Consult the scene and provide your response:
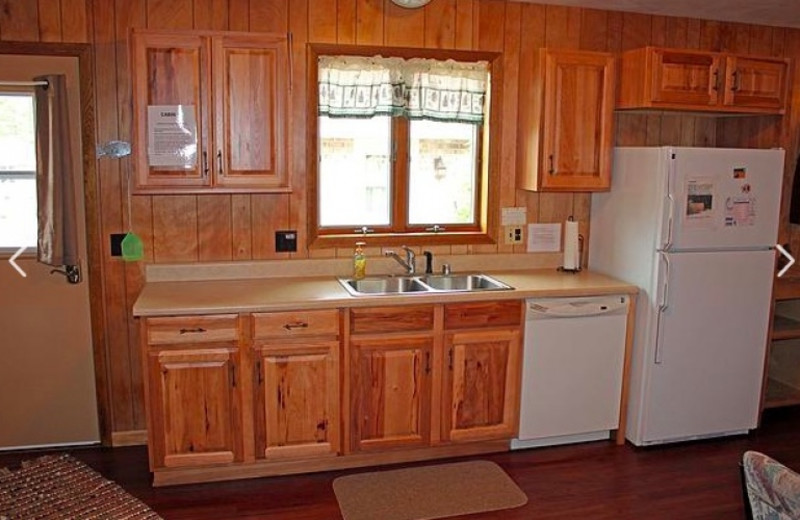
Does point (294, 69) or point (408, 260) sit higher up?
point (294, 69)

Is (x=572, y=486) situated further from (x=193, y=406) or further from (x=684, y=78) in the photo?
(x=684, y=78)

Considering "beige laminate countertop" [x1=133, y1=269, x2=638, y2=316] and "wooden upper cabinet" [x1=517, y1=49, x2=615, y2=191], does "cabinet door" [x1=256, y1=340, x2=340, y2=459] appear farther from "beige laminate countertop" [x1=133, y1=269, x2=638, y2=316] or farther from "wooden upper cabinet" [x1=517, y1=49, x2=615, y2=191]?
"wooden upper cabinet" [x1=517, y1=49, x2=615, y2=191]

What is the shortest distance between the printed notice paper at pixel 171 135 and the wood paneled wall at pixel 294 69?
32cm

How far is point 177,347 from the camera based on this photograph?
3.10 m

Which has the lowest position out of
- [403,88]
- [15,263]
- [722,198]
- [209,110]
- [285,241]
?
[15,263]

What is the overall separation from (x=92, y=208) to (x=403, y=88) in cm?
177

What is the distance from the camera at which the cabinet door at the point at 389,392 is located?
3326mm

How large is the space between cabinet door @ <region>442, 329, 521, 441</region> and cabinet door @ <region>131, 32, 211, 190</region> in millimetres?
1555

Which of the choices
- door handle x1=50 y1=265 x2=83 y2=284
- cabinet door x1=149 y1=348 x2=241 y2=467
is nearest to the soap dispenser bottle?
cabinet door x1=149 y1=348 x2=241 y2=467

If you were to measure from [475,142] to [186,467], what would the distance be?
7.72ft

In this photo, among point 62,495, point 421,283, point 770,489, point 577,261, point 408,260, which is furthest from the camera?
point 577,261

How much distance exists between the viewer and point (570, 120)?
12.3 feet

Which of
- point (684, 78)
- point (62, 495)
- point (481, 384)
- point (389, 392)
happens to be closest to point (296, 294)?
point (389, 392)

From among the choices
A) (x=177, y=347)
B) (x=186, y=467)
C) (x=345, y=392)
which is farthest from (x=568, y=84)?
(x=186, y=467)
